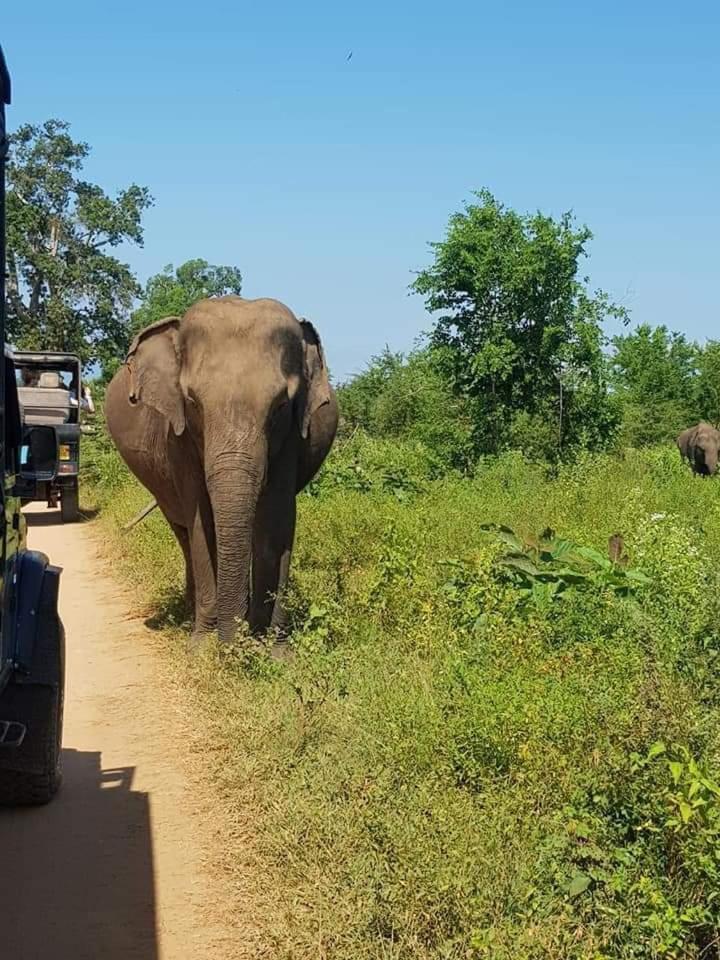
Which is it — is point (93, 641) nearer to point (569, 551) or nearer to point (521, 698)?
point (569, 551)

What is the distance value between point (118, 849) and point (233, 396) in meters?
3.41

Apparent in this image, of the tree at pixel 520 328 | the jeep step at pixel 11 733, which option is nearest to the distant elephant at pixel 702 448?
the tree at pixel 520 328

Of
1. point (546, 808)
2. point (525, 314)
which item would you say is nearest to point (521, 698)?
point (546, 808)

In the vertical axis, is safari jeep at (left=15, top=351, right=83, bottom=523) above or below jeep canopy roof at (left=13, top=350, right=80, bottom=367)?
below

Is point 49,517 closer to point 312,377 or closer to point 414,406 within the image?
point 414,406

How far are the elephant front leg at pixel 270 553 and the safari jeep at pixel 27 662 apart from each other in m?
2.82

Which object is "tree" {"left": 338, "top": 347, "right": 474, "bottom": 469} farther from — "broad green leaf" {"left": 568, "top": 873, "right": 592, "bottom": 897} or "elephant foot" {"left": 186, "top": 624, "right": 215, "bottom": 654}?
"broad green leaf" {"left": 568, "top": 873, "right": 592, "bottom": 897}

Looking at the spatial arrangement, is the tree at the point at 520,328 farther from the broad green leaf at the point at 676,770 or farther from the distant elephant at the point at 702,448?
the broad green leaf at the point at 676,770

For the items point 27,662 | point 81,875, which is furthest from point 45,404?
point 81,875

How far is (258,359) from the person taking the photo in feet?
26.3

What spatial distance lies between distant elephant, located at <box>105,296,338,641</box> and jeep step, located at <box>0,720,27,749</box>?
2.79 meters

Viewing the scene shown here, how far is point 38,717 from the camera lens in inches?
220

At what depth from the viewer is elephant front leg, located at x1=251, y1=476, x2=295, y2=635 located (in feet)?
28.2

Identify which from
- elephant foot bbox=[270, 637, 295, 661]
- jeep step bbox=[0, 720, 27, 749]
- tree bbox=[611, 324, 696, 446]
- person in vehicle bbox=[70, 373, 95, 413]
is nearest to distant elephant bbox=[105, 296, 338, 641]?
elephant foot bbox=[270, 637, 295, 661]
